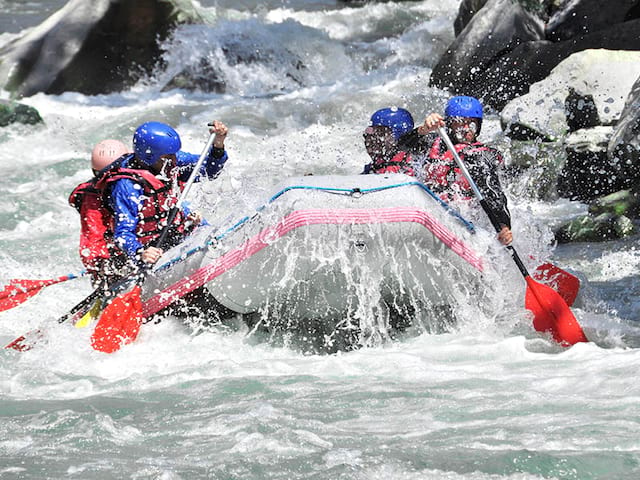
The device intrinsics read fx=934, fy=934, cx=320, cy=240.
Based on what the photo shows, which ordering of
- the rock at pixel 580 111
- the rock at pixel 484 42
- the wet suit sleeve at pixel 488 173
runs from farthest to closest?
the rock at pixel 484 42
the rock at pixel 580 111
the wet suit sleeve at pixel 488 173

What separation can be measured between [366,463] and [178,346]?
6.86 feet

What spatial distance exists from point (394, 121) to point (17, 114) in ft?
26.2

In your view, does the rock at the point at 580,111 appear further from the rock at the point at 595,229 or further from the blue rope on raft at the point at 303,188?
the blue rope on raft at the point at 303,188

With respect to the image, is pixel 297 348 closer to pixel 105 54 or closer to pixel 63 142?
pixel 63 142

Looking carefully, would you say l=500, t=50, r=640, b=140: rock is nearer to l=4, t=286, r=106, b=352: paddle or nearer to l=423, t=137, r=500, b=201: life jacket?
l=423, t=137, r=500, b=201: life jacket

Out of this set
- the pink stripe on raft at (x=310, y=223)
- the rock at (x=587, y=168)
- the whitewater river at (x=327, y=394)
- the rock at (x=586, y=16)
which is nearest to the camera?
the whitewater river at (x=327, y=394)

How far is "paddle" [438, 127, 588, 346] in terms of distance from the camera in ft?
17.6

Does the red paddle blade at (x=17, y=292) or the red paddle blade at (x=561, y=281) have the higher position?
the red paddle blade at (x=561, y=281)

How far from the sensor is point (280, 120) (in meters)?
13.0

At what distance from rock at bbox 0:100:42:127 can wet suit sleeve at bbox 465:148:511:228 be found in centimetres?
832

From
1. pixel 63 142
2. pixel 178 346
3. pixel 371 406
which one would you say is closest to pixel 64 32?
pixel 63 142

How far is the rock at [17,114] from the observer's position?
12.6 m

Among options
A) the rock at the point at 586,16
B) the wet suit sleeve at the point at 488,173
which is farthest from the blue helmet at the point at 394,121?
the rock at the point at 586,16

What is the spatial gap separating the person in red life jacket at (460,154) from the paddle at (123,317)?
1.68 meters
